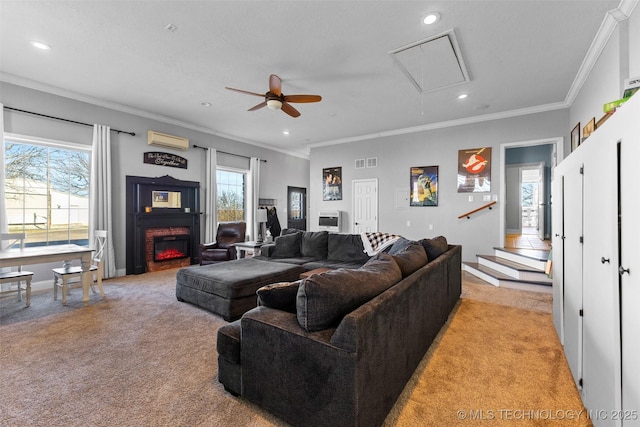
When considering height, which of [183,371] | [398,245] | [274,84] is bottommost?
[183,371]

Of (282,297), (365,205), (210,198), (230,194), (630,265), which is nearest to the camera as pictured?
(630,265)

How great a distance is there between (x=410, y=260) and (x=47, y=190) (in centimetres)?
562

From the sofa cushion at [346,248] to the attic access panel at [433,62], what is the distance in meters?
2.50

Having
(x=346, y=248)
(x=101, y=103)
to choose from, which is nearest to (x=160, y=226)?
(x=101, y=103)

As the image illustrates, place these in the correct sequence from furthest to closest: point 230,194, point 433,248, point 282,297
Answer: point 230,194 → point 433,248 → point 282,297

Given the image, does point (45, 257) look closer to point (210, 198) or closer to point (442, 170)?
point (210, 198)

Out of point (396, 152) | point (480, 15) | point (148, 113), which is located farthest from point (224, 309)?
point (396, 152)

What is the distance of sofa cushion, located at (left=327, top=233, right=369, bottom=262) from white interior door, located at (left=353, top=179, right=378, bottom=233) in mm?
2557

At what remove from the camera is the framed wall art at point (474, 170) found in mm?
5492

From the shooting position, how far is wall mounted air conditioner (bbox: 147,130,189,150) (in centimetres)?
533

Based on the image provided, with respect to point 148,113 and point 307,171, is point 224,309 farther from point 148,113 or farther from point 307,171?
point 307,171

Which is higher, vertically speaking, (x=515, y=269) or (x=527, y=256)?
(x=527, y=256)

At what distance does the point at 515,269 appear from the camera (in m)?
4.20

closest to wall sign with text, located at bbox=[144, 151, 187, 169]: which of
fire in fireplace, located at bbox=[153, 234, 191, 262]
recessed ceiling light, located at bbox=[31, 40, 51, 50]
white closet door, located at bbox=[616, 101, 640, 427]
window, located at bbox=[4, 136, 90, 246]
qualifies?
window, located at bbox=[4, 136, 90, 246]
